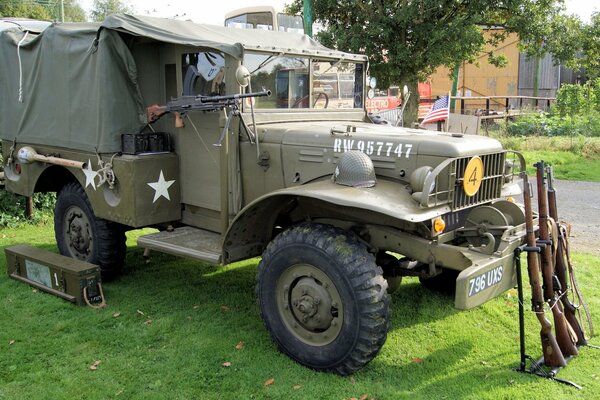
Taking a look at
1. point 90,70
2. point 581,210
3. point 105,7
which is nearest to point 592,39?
point 581,210

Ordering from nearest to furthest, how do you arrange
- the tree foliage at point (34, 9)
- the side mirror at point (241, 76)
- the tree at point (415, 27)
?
the side mirror at point (241, 76) < the tree at point (415, 27) < the tree foliage at point (34, 9)

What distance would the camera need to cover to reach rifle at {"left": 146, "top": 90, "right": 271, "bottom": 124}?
13.9 ft

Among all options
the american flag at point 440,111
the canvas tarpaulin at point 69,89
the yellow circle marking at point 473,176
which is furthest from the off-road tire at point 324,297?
the american flag at point 440,111

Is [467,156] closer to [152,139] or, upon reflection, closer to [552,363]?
[552,363]

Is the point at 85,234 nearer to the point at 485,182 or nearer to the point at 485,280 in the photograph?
the point at 485,182

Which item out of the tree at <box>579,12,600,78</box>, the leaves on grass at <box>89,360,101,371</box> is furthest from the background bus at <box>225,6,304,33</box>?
the leaves on grass at <box>89,360,101,371</box>

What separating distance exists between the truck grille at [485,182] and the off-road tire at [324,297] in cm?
73

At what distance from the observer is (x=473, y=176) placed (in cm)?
390

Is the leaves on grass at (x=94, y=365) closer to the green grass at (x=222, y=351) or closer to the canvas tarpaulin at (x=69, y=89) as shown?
the green grass at (x=222, y=351)

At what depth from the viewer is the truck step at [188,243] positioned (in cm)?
449

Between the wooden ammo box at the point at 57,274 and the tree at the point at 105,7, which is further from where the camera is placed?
the tree at the point at 105,7

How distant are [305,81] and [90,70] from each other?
6.03 ft

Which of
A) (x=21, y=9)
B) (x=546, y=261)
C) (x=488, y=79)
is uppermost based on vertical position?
(x=21, y=9)

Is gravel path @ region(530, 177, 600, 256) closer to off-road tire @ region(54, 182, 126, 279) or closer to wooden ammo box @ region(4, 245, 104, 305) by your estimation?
off-road tire @ region(54, 182, 126, 279)
